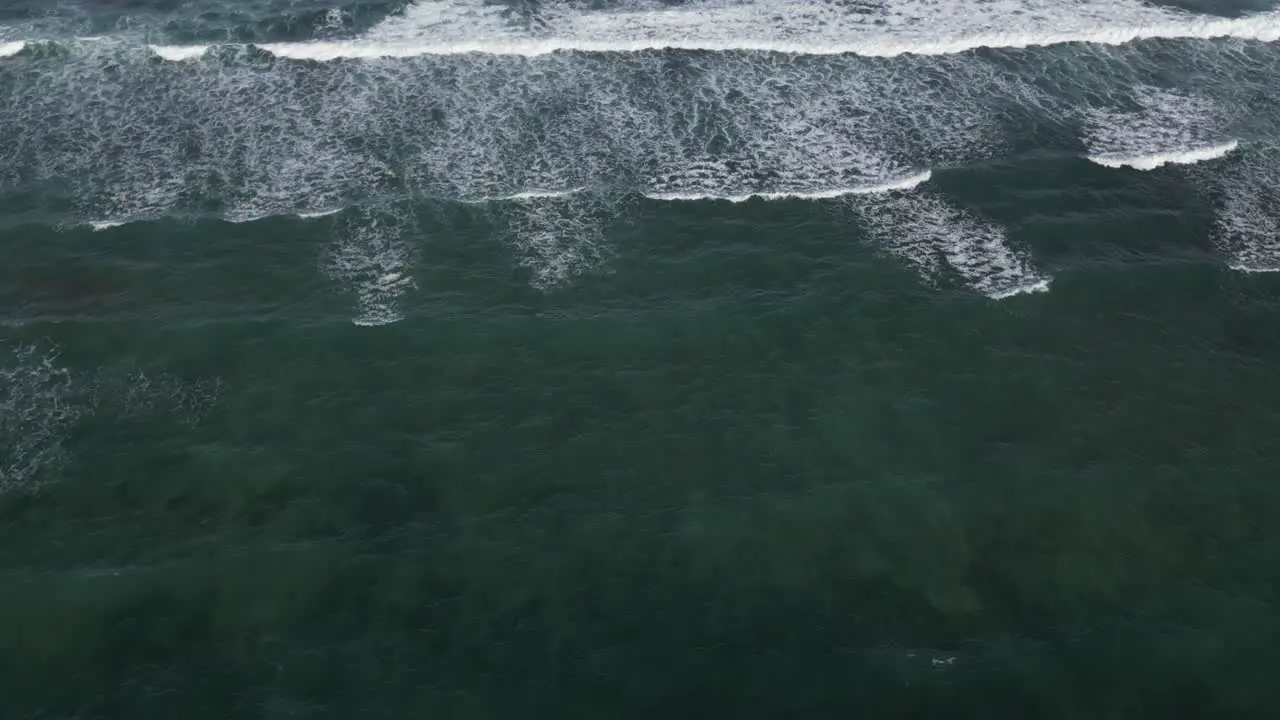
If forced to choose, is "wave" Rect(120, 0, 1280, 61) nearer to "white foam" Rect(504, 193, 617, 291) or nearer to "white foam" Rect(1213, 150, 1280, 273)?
"white foam" Rect(1213, 150, 1280, 273)

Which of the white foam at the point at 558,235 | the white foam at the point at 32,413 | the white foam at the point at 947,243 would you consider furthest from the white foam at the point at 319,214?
the white foam at the point at 947,243

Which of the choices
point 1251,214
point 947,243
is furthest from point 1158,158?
point 947,243

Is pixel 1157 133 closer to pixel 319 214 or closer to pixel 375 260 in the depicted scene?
pixel 375 260

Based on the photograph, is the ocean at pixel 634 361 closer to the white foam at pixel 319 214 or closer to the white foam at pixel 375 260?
the white foam at pixel 319 214

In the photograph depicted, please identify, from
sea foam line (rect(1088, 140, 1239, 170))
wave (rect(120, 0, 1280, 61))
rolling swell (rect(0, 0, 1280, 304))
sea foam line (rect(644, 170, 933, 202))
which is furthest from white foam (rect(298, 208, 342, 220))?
sea foam line (rect(1088, 140, 1239, 170))

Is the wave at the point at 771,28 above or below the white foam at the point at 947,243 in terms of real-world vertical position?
above
